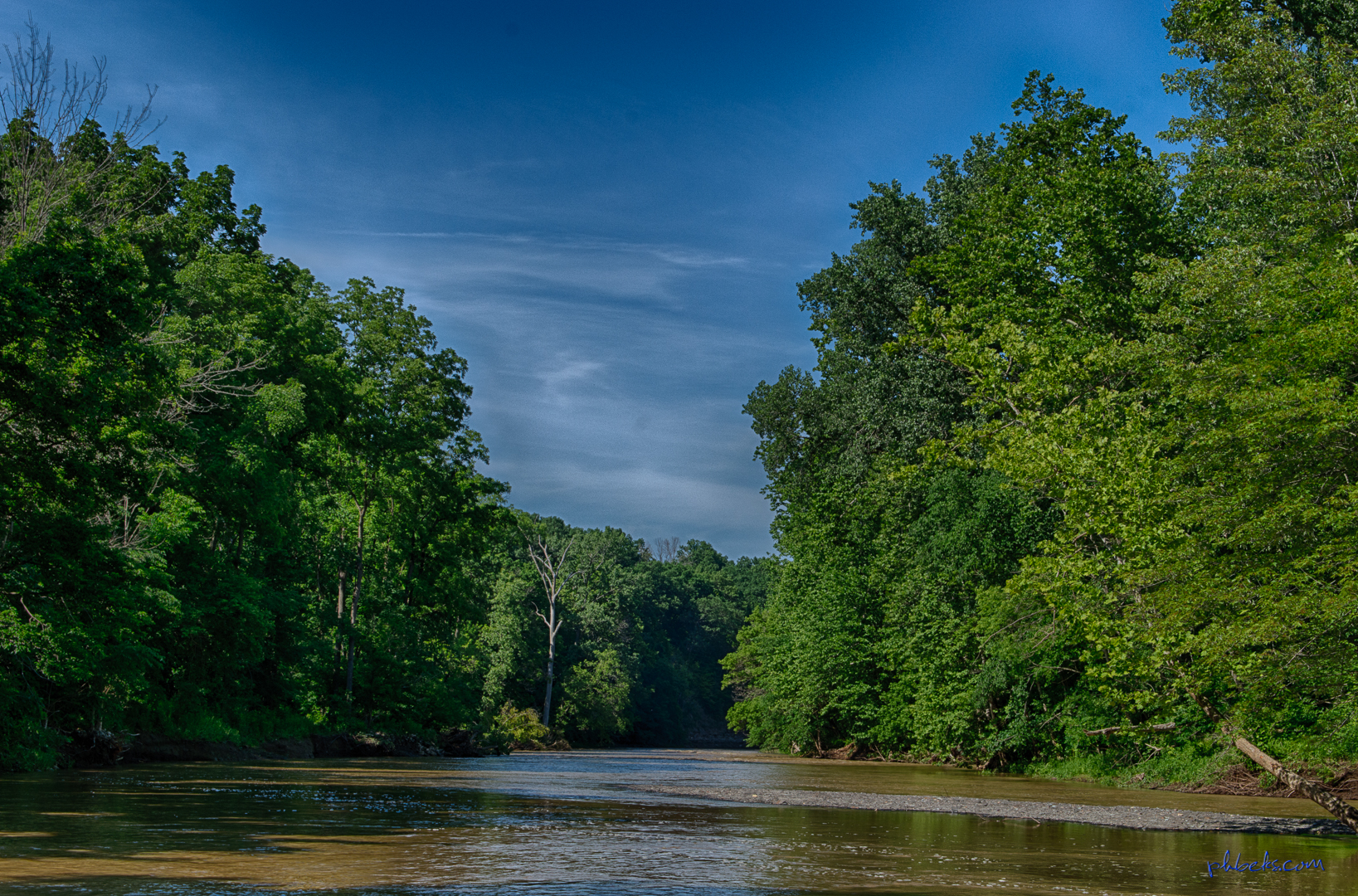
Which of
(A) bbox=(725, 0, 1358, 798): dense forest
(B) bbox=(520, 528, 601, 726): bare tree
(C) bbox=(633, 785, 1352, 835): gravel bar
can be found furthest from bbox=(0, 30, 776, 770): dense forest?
(A) bbox=(725, 0, 1358, 798): dense forest

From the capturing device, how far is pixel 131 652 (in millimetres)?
21375

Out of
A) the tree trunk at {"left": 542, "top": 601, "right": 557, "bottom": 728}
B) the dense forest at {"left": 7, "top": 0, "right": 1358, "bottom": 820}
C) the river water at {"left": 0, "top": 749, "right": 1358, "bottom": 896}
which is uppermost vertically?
the dense forest at {"left": 7, "top": 0, "right": 1358, "bottom": 820}

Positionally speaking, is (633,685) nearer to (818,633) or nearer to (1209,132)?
(818,633)

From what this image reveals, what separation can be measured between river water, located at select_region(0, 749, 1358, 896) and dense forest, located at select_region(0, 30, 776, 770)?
153 inches

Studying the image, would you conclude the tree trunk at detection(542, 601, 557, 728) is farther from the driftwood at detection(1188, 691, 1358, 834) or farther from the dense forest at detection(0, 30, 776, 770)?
the driftwood at detection(1188, 691, 1358, 834)

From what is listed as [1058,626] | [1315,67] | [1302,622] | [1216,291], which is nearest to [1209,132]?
[1315,67]

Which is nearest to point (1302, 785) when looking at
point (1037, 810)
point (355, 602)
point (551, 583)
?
point (1037, 810)

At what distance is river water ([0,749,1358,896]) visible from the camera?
319 inches

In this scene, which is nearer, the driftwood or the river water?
the river water

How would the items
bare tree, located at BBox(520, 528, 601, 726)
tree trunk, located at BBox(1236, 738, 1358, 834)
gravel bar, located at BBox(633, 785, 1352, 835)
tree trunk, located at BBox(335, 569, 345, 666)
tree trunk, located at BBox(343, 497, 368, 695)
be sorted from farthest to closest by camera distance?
1. bare tree, located at BBox(520, 528, 601, 726)
2. tree trunk, located at BBox(335, 569, 345, 666)
3. tree trunk, located at BBox(343, 497, 368, 695)
4. gravel bar, located at BBox(633, 785, 1352, 835)
5. tree trunk, located at BBox(1236, 738, 1358, 834)

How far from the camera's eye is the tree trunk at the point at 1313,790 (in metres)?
13.0

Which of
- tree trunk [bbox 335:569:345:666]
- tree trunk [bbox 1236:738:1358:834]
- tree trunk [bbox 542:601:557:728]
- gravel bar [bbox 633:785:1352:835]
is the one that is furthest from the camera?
tree trunk [bbox 542:601:557:728]

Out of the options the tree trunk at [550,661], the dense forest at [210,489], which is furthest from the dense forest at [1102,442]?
the tree trunk at [550,661]

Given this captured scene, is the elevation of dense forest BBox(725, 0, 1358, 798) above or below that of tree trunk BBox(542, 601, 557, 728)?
above
